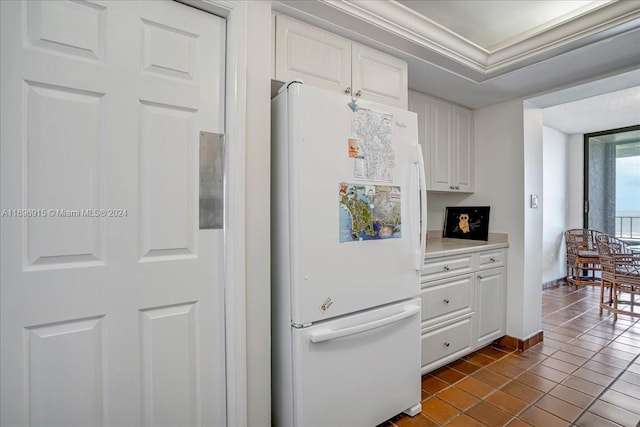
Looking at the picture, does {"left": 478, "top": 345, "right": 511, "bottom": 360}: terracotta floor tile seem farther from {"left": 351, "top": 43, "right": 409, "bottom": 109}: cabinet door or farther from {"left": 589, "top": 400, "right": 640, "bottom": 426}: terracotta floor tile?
{"left": 351, "top": 43, "right": 409, "bottom": 109}: cabinet door

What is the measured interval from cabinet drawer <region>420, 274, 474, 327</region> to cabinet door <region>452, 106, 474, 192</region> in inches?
36.8

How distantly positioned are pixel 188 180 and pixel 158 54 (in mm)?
507

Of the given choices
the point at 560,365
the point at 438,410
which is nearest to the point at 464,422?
the point at 438,410

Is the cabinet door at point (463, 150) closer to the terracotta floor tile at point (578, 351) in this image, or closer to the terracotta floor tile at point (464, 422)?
the terracotta floor tile at point (578, 351)

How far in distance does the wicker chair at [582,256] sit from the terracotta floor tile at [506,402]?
12.1ft

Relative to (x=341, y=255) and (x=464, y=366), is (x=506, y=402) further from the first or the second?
(x=341, y=255)

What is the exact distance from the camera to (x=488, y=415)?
184cm

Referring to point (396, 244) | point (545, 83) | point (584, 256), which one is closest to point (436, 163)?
point (545, 83)

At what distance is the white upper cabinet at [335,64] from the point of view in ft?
5.23

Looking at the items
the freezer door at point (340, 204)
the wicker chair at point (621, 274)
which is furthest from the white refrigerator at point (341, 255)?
the wicker chair at point (621, 274)

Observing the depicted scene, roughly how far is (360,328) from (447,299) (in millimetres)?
1070

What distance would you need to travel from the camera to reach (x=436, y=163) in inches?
110

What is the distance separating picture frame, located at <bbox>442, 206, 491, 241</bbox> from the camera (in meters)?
2.99

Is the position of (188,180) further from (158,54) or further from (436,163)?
(436,163)
